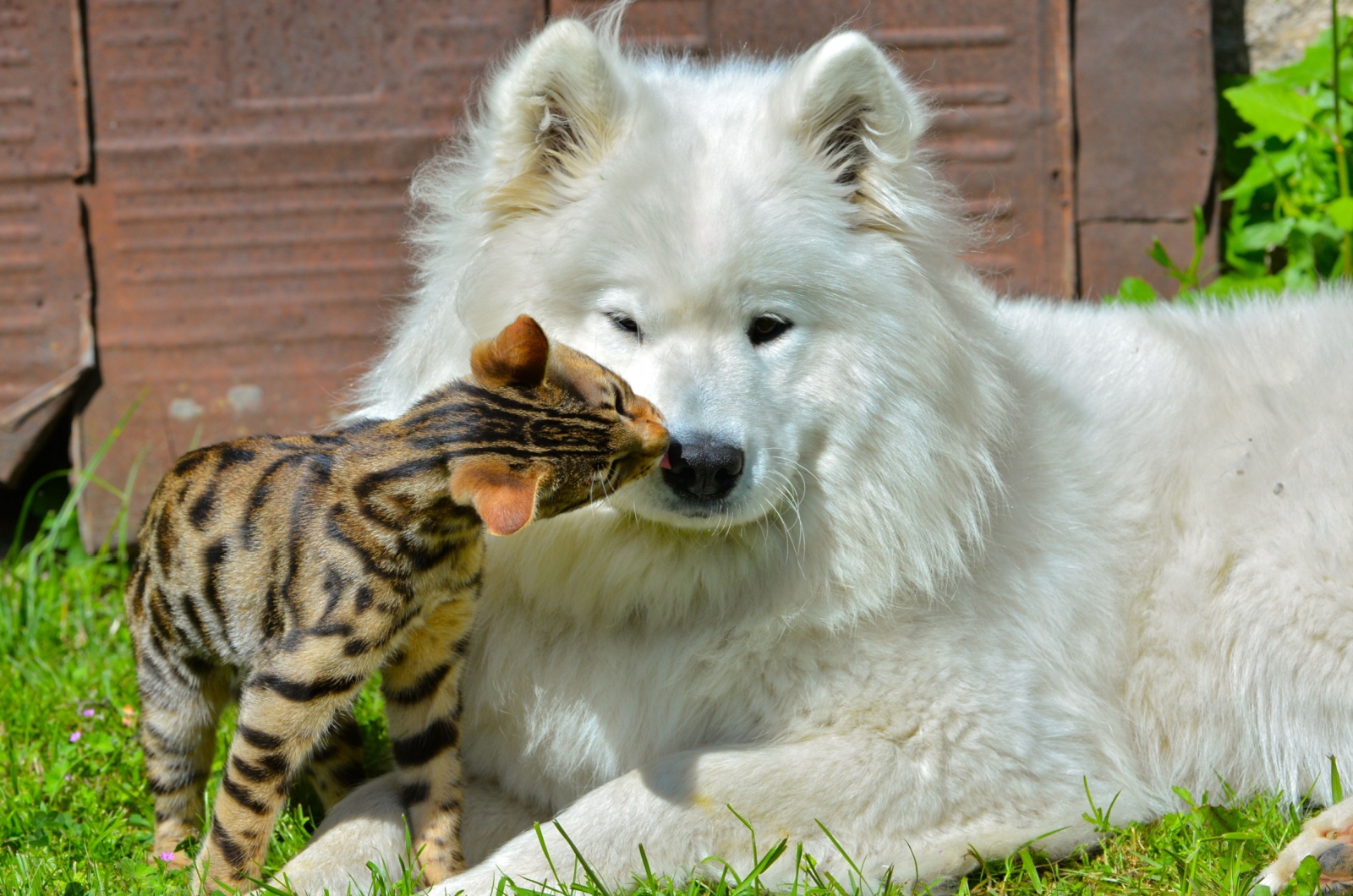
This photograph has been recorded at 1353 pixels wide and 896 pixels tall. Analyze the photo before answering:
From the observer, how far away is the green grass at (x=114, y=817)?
264cm

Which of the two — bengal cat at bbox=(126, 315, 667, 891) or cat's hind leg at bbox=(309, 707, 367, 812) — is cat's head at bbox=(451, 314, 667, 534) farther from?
cat's hind leg at bbox=(309, 707, 367, 812)

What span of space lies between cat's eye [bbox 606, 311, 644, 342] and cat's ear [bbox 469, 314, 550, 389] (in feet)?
0.90

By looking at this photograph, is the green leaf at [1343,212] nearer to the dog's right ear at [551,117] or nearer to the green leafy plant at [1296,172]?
the green leafy plant at [1296,172]

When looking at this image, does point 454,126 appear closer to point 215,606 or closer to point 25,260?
point 25,260

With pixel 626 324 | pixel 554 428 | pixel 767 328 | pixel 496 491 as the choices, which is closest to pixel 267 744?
pixel 496 491

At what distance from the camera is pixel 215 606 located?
108 inches

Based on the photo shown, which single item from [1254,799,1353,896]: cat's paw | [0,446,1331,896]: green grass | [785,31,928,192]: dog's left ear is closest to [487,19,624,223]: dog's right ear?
[785,31,928,192]: dog's left ear

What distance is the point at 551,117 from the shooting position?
2.88 metres

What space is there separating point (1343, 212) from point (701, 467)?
352 cm

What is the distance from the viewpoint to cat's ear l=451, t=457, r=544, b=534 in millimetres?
2262

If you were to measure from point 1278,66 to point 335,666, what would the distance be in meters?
4.97

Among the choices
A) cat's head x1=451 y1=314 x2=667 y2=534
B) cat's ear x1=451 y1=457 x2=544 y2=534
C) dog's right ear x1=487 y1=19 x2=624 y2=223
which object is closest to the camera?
cat's ear x1=451 y1=457 x2=544 y2=534

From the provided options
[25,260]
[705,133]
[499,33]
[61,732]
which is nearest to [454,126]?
[499,33]

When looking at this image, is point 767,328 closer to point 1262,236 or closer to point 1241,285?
point 1241,285
